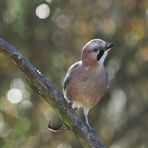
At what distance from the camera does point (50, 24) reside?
11203mm

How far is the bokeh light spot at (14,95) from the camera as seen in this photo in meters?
10.5

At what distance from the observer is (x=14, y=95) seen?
35.0 ft

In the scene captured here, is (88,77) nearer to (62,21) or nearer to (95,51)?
(95,51)

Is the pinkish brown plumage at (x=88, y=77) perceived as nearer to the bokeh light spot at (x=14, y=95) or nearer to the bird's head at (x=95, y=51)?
the bird's head at (x=95, y=51)

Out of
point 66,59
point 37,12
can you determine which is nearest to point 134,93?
point 66,59

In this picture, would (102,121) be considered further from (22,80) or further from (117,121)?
(22,80)

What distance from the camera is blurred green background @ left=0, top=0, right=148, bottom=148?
35.7 ft

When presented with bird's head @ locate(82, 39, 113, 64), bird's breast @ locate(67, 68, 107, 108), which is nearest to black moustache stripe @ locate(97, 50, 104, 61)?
bird's head @ locate(82, 39, 113, 64)

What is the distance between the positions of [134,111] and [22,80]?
1726mm

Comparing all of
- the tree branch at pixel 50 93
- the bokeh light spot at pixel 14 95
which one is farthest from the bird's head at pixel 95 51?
the bokeh light spot at pixel 14 95

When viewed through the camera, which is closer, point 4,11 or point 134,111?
point 4,11

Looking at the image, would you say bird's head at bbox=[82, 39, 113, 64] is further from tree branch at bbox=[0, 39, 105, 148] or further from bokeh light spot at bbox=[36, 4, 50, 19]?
bokeh light spot at bbox=[36, 4, 50, 19]

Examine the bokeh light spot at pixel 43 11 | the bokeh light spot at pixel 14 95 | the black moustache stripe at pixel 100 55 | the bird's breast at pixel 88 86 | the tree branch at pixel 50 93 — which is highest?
the tree branch at pixel 50 93

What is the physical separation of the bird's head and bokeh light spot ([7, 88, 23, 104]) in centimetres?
284
